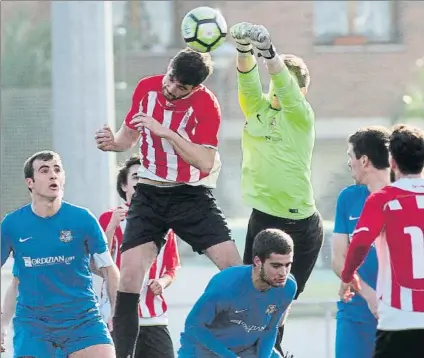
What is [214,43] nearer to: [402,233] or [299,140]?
[299,140]

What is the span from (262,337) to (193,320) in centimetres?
39

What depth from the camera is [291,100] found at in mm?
6934

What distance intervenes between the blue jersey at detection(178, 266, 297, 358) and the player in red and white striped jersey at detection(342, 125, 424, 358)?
805mm

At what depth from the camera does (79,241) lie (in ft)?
22.9

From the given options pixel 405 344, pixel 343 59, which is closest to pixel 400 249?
pixel 405 344

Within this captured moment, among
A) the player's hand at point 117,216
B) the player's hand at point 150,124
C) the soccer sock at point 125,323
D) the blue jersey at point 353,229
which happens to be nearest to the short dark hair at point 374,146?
the blue jersey at point 353,229

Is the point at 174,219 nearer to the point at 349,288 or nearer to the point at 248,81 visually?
the point at 248,81

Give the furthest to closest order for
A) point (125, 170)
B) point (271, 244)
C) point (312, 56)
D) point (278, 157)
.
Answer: point (312, 56) < point (125, 170) < point (278, 157) < point (271, 244)

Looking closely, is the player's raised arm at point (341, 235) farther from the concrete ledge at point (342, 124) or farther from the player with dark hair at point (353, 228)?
the concrete ledge at point (342, 124)

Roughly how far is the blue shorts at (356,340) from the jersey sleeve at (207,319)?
0.65 m

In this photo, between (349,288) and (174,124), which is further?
(174,124)

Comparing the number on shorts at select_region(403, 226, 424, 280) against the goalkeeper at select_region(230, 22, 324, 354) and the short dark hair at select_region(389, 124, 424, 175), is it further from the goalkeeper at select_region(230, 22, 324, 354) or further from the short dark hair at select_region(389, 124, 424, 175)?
the goalkeeper at select_region(230, 22, 324, 354)

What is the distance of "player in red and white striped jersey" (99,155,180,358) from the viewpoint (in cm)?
794

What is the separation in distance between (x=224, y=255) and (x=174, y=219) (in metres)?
0.31
